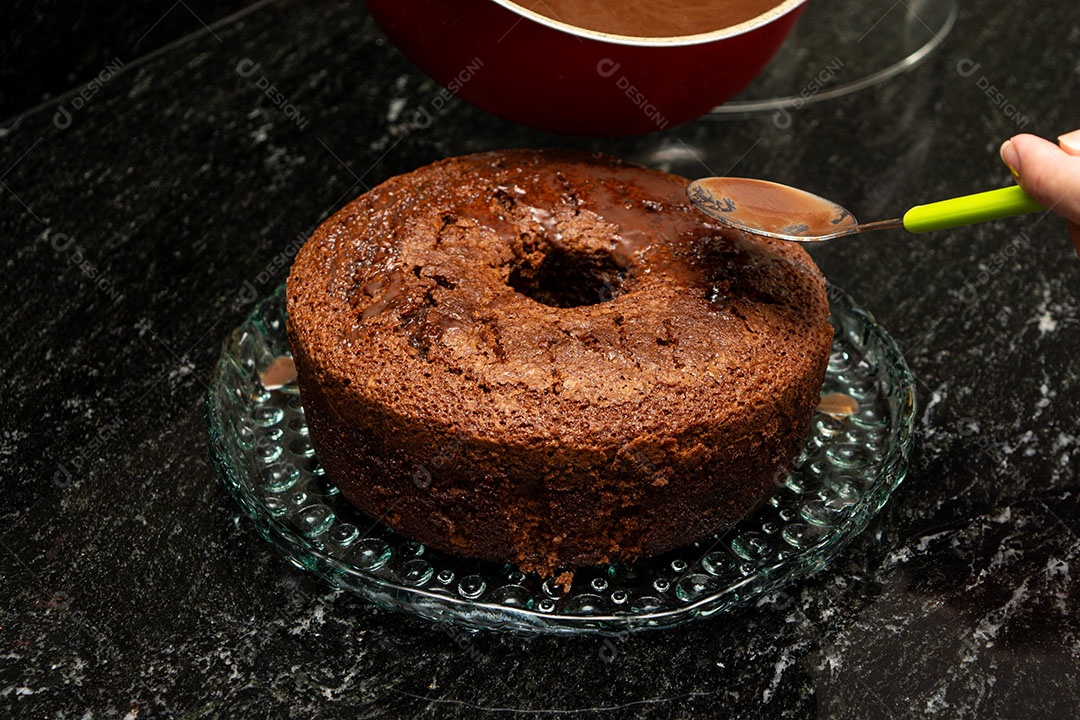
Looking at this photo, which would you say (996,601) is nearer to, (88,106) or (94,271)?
(94,271)

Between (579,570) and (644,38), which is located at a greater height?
(644,38)

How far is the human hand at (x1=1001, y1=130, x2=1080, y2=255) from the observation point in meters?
1.25

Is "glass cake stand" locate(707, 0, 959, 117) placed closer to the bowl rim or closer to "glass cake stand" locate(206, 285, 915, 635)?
the bowl rim

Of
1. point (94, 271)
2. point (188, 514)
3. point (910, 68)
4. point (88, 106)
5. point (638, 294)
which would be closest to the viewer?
point (638, 294)

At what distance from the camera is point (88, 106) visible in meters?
2.18

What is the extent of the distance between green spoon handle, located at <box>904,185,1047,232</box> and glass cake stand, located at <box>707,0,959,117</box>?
0.98 m

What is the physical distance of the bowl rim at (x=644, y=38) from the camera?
158 cm

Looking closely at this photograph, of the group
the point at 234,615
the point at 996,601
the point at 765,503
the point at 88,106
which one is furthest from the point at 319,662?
the point at 88,106

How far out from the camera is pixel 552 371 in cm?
132

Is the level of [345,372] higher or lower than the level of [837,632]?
higher

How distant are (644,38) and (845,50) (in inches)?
39.7

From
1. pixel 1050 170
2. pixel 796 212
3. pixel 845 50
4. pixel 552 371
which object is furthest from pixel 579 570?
pixel 845 50

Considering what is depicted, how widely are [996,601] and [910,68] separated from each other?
52.3 inches

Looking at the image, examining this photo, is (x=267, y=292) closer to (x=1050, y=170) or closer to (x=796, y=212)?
(x=796, y=212)
